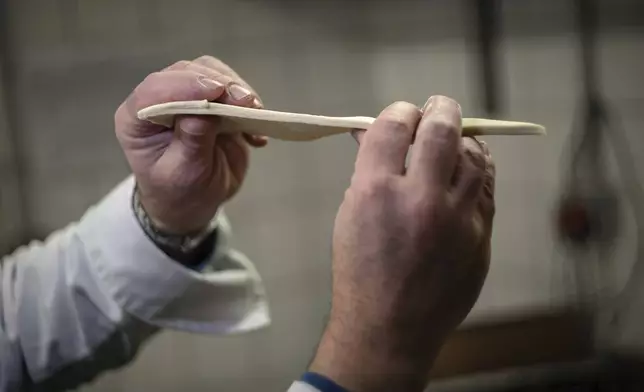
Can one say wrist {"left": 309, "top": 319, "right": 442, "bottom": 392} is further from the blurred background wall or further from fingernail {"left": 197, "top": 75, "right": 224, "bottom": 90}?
the blurred background wall

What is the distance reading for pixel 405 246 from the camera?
0.33m

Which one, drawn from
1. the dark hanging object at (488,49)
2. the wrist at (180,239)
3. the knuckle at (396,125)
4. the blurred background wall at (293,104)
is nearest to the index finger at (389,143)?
the knuckle at (396,125)

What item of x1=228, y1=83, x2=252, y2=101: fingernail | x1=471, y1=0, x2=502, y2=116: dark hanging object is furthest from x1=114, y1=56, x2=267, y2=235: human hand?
x1=471, y1=0, x2=502, y2=116: dark hanging object

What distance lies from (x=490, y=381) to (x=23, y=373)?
521 millimetres

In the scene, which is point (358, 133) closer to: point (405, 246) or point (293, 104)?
point (405, 246)

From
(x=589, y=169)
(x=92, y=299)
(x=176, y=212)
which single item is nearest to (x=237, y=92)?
(x=176, y=212)

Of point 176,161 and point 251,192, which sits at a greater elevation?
point 176,161

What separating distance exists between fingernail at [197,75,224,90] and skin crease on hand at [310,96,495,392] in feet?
0.43

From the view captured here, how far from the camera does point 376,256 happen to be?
0.34m

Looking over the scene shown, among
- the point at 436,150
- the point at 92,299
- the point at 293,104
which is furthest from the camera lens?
the point at 293,104

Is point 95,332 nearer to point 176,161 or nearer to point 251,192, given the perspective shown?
point 176,161

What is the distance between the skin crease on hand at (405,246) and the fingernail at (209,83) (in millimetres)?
132

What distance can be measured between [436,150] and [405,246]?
0.05 m

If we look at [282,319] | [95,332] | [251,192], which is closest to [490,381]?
[282,319]
